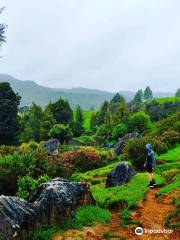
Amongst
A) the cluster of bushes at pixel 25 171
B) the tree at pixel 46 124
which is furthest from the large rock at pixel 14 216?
the tree at pixel 46 124

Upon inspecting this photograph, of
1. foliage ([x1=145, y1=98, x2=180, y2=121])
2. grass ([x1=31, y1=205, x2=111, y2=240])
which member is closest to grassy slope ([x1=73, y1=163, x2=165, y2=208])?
grass ([x1=31, y1=205, x2=111, y2=240])

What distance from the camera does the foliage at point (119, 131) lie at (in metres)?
83.4

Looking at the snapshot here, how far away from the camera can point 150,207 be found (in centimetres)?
1725

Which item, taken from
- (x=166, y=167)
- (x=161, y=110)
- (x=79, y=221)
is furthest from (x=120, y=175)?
(x=161, y=110)

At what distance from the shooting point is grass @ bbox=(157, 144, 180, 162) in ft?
104

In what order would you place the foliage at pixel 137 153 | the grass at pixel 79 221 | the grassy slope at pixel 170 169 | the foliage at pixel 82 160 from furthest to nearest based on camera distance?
the foliage at pixel 82 160 → the foliage at pixel 137 153 → the grassy slope at pixel 170 169 → the grass at pixel 79 221

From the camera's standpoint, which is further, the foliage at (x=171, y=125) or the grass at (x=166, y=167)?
the foliage at (x=171, y=125)

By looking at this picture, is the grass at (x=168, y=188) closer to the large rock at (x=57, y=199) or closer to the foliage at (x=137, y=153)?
the large rock at (x=57, y=199)

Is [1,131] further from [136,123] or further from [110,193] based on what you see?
[110,193]

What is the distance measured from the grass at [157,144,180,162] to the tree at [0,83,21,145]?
35.2m

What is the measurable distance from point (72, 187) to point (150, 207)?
3.78 m

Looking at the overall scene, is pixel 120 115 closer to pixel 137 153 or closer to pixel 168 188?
pixel 137 153

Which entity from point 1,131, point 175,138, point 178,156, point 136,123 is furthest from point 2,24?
point 136,123

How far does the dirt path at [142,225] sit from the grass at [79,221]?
0.23m
